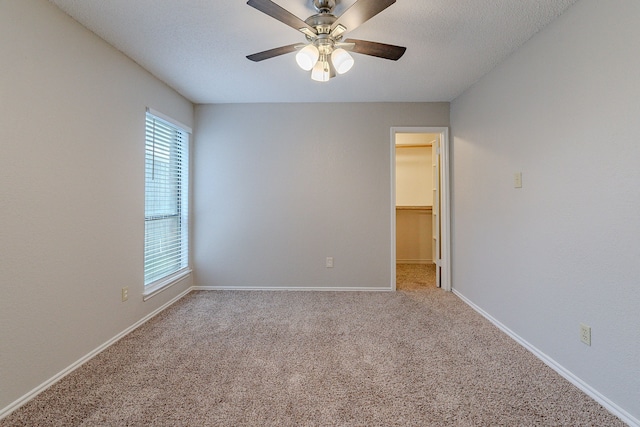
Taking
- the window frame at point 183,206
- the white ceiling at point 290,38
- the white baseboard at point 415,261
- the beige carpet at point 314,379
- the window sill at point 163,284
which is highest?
the white ceiling at point 290,38

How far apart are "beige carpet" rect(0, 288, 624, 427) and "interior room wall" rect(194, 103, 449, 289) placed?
93 cm

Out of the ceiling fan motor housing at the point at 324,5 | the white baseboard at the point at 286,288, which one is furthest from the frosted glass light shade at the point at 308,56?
the white baseboard at the point at 286,288

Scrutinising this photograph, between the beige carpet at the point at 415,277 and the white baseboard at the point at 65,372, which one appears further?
the beige carpet at the point at 415,277

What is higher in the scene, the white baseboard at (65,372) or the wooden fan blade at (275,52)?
the wooden fan blade at (275,52)

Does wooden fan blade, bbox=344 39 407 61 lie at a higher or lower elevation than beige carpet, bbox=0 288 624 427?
higher

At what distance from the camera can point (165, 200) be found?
3188mm

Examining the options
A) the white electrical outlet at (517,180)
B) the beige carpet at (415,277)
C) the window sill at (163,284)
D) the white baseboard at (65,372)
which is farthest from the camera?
the beige carpet at (415,277)

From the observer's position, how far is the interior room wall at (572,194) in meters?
1.50

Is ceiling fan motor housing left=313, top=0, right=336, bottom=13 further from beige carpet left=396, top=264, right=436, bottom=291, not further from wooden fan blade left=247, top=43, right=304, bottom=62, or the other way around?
beige carpet left=396, top=264, right=436, bottom=291

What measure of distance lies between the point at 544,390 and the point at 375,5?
7.94 ft

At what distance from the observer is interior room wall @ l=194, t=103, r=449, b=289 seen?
3.66 m

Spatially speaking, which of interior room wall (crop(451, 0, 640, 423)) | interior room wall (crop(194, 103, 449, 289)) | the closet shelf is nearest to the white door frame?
interior room wall (crop(194, 103, 449, 289))

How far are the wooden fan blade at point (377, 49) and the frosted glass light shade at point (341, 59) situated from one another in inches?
4.1

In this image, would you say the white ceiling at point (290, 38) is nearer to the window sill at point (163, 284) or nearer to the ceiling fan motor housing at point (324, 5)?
the ceiling fan motor housing at point (324, 5)
